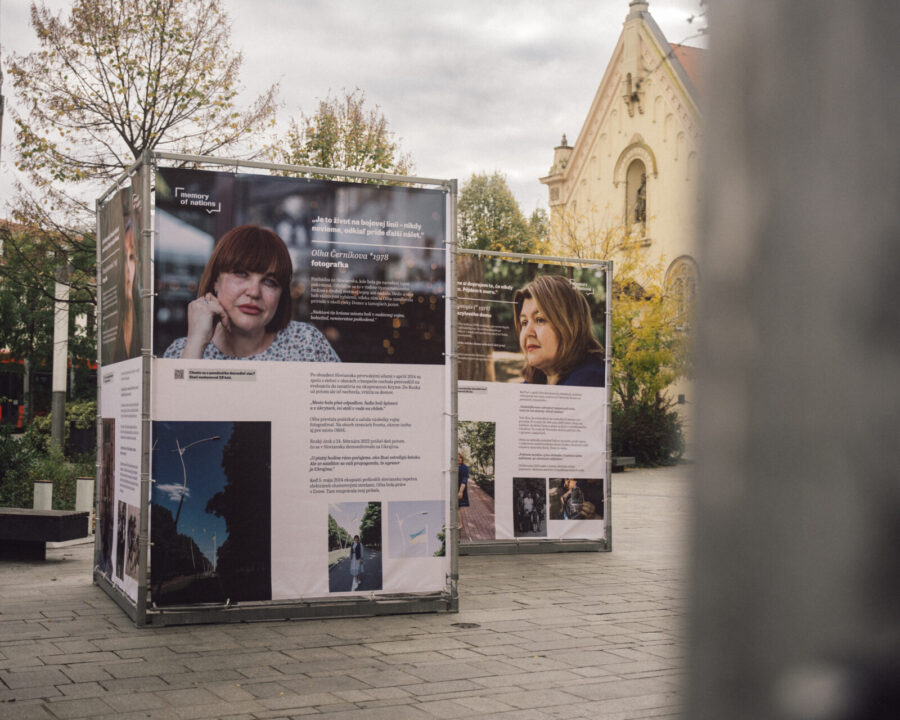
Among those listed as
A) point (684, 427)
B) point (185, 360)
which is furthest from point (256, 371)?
point (684, 427)

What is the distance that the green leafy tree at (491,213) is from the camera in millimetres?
54681

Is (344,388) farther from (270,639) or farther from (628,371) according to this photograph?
(628,371)

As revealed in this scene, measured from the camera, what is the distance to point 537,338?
12.2 meters

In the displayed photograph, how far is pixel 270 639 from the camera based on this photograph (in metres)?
7.19

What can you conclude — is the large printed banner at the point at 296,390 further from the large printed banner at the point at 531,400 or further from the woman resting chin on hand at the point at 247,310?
the large printed banner at the point at 531,400

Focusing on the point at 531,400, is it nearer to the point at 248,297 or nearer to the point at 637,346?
the point at 248,297

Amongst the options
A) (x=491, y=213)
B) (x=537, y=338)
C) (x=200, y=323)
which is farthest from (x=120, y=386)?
(x=491, y=213)

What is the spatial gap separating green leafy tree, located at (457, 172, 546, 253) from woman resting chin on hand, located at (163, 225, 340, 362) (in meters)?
45.9

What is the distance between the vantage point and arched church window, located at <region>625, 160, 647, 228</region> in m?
37.2

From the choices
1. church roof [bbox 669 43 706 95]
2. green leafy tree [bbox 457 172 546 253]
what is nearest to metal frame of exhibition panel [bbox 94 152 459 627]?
church roof [bbox 669 43 706 95]

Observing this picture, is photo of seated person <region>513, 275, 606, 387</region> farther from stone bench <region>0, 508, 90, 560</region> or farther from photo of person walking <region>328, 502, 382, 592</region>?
stone bench <region>0, 508, 90, 560</region>

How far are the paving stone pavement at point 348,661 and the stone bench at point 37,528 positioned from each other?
1.08 metres

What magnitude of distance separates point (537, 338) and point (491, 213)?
45.5 meters

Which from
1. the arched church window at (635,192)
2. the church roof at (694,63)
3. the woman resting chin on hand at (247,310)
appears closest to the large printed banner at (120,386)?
the woman resting chin on hand at (247,310)
